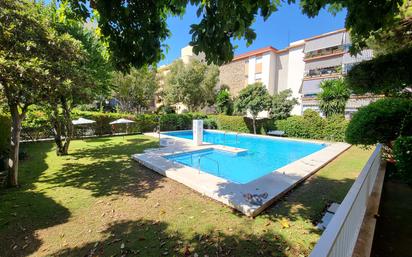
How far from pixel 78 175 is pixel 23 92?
347 centimetres

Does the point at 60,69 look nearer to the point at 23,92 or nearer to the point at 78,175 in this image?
the point at 23,92

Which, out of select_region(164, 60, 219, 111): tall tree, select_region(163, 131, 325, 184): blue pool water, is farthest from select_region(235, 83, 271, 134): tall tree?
select_region(164, 60, 219, 111): tall tree

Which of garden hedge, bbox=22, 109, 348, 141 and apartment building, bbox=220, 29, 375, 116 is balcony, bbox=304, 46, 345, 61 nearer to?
apartment building, bbox=220, 29, 375, 116

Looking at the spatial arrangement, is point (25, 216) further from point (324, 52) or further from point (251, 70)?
point (251, 70)

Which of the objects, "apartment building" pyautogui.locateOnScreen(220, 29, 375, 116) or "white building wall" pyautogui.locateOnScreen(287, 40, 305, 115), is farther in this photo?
"white building wall" pyautogui.locateOnScreen(287, 40, 305, 115)

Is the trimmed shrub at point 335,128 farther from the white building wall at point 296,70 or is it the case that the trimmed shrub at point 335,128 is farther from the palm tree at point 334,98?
the white building wall at point 296,70

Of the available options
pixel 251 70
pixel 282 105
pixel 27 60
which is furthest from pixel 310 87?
pixel 27 60

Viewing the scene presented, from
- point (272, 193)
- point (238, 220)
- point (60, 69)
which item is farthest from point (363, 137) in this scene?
point (60, 69)

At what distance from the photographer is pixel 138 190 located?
628cm

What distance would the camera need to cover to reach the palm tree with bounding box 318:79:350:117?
16359 millimetres

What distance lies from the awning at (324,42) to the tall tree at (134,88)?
20.9m

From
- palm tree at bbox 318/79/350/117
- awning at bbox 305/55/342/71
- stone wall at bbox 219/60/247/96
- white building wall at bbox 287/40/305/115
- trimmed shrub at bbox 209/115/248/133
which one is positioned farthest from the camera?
stone wall at bbox 219/60/247/96

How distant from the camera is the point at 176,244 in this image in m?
3.70

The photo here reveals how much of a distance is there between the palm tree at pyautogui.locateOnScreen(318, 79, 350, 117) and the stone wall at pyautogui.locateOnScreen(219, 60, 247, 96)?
55.8 ft
